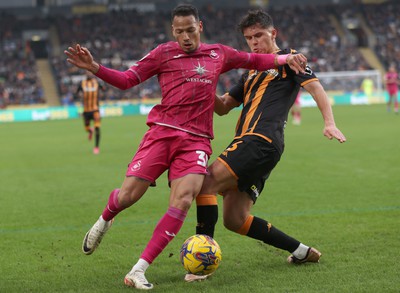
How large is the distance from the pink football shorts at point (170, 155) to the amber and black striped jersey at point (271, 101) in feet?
1.75

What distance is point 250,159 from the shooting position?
18.7 ft

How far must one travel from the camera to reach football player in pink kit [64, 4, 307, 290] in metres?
5.48

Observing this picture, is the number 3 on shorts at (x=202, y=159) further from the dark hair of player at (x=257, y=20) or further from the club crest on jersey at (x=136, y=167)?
the dark hair of player at (x=257, y=20)

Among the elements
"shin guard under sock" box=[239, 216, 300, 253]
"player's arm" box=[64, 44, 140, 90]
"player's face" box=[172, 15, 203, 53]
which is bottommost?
"shin guard under sock" box=[239, 216, 300, 253]

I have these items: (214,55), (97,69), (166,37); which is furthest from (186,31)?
(166,37)

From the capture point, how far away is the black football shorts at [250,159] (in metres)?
5.70

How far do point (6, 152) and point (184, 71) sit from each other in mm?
14846

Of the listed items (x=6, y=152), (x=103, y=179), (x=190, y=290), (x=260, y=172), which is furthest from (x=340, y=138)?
(x=6, y=152)

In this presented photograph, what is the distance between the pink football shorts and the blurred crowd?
4042cm

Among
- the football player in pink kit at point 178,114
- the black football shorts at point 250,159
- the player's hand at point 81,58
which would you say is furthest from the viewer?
the black football shorts at point 250,159

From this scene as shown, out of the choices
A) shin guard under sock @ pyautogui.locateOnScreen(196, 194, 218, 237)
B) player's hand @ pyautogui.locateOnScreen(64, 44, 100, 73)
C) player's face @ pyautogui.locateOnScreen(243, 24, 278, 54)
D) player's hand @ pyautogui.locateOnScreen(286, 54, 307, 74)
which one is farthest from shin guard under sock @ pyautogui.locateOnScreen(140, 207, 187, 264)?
player's face @ pyautogui.locateOnScreen(243, 24, 278, 54)

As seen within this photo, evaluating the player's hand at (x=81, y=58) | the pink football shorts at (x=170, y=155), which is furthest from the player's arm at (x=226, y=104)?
the player's hand at (x=81, y=58)

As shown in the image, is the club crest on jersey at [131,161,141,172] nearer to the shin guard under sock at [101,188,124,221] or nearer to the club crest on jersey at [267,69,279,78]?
the shin guard under sock at [101,188,124,221]

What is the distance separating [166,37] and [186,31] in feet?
160
